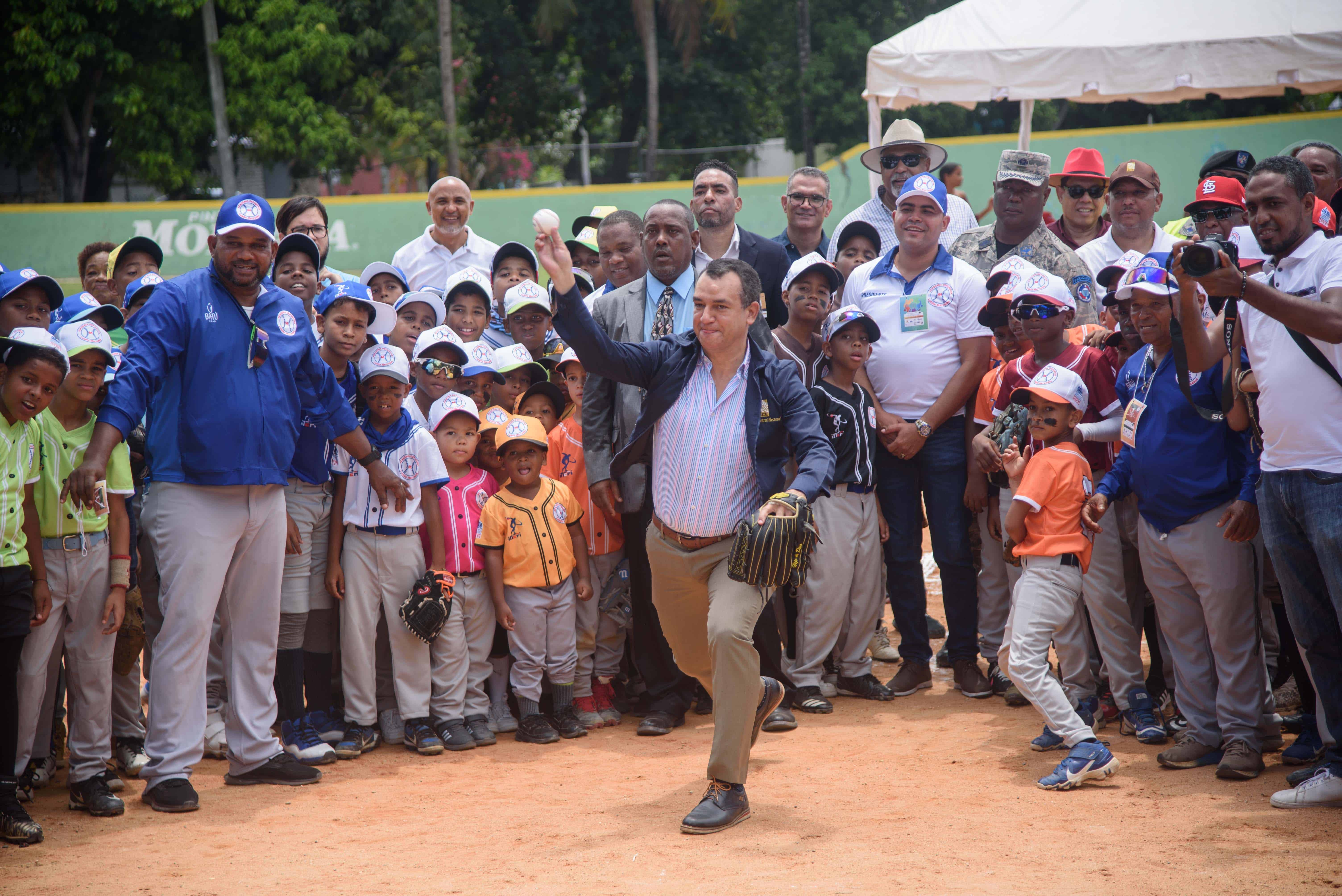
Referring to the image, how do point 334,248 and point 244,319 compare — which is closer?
point 244,319

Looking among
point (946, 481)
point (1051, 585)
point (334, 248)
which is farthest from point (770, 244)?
point (334, 248)

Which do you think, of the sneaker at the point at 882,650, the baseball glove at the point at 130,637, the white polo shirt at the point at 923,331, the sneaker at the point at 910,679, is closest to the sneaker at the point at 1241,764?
the sneaker at the point at 910,679

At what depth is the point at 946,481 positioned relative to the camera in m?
6.93

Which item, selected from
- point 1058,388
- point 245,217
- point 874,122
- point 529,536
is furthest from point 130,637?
point 874,122

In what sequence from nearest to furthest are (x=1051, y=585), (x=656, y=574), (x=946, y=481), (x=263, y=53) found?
(x=656, y=574) < (x=1051, y=585) < (x=946, y=481) < (x=263, y=53)

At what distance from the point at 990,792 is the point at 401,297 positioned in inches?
183

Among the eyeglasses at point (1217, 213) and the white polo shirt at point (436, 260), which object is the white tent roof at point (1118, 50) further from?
the eyeglasses at point (1217, 213)

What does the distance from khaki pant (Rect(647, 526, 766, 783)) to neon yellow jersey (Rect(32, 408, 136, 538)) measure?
252 centimetres

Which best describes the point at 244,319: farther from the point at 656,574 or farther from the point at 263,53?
the point at 263,53

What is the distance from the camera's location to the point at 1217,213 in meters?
5.86

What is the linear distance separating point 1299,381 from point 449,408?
419cm

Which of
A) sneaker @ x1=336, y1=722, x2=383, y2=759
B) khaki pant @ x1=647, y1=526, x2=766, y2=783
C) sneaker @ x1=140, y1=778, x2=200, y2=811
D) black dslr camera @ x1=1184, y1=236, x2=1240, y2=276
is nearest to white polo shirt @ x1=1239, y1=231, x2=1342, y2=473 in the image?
black dslr camera @ x1=1184, y1=236, x2=1240, y2=276

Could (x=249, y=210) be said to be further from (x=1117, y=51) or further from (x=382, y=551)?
(x=1117, y=51)

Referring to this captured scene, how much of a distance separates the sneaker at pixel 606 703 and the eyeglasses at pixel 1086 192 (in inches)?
182
